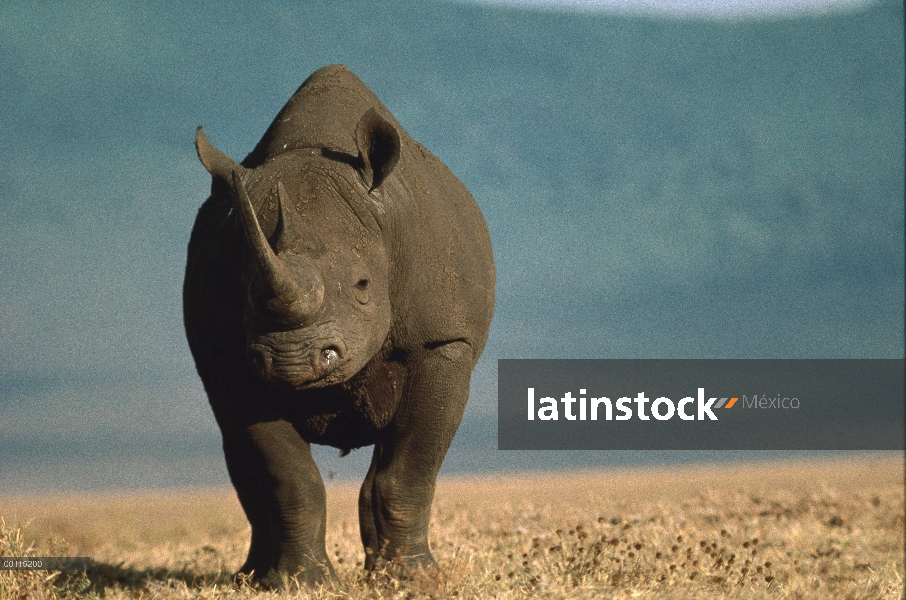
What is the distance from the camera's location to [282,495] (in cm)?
733

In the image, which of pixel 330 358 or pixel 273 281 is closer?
pixel 273 281

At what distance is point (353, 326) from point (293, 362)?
487mm

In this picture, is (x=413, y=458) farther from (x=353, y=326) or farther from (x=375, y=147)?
(x=375, y=147)

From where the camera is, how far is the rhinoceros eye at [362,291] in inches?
255

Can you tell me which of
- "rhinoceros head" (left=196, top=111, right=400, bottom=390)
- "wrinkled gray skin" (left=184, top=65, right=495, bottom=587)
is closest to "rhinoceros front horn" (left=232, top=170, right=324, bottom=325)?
"rhinoceros head" (left=196, top=111, right=400, bottom=390)

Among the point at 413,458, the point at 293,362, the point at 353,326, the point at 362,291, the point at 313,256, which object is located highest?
the point at 313,256

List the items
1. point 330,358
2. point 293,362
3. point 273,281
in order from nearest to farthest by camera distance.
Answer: point 273,281 < point 293,362 < point 330,358

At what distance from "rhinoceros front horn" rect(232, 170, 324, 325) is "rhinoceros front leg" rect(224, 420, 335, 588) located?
1.47m

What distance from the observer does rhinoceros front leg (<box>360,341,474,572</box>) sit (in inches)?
286

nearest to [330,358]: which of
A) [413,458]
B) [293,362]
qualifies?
[293,362]

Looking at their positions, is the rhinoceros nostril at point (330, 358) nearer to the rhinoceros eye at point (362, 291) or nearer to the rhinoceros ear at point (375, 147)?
the rhinoceros eye at point (362, 291)

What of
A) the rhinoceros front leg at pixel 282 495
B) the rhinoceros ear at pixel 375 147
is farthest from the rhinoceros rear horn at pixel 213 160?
the rhinoceros front leg at pixel 282 495

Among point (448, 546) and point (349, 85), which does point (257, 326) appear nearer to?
point (349, 85)

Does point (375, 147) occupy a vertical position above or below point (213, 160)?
above
